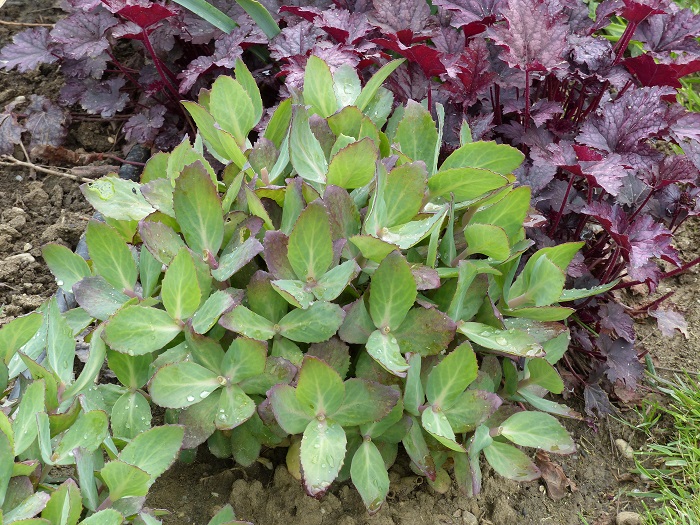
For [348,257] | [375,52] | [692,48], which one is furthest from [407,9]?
[348,257]

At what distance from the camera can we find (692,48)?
2117 mm

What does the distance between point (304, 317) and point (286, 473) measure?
0.47 meters

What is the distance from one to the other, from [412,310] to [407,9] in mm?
1108

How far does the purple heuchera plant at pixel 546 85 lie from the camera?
189 centimetres

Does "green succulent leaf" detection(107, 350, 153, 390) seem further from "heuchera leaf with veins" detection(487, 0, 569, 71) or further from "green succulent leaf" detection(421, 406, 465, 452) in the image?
"heuchera leaf with veins" detection(487, 0, 569, 71)

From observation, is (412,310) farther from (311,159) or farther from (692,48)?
(692,48)

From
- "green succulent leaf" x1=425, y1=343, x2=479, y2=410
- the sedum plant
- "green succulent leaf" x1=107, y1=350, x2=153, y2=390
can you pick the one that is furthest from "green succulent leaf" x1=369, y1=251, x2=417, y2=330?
"green succulent leaf" x1=107, y1=350, x2=153, y2=390

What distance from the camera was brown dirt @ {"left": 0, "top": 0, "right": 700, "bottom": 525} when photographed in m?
1.58

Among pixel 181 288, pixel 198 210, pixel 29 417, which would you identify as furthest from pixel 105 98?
pixel 29 417

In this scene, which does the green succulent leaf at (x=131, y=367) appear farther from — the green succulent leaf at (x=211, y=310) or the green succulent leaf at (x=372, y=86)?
the green succulent leaf at (x=372, y=86)

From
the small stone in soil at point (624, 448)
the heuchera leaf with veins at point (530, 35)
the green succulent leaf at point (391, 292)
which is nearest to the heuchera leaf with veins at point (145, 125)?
the heuchera leaf with veins at point (530, 35)

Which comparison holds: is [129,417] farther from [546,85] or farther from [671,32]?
[671,32]

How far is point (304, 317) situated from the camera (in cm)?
134

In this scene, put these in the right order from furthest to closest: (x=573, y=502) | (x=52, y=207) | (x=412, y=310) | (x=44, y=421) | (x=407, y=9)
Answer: (x=52, y=207)
(x=407, y=9)
(x=573, y=502)
(x=412, y=310)
(x=44, y=421)
